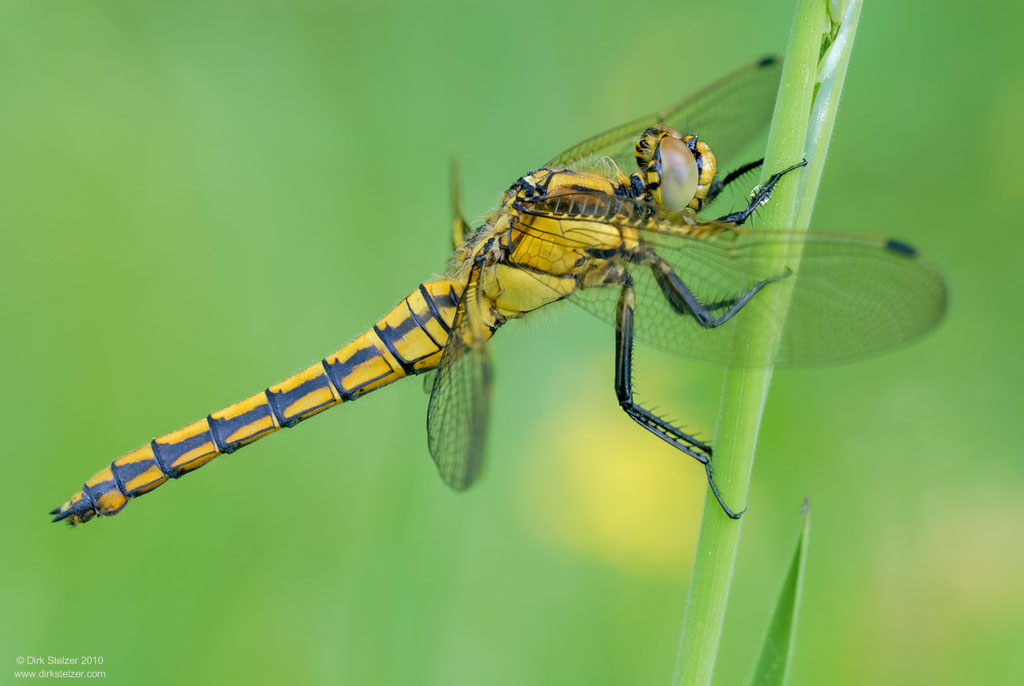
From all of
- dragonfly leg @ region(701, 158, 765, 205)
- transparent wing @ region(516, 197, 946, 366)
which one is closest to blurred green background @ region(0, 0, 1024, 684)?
dragonfly leg @ region(701, 158, 765, 205)

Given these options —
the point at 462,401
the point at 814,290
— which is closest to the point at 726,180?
the point at 814,290

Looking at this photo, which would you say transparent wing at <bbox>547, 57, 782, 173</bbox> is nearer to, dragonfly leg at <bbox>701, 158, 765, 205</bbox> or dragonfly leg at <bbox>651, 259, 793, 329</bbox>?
dragonfly leg at <bbox>701, 158, 765, 205</bbox>

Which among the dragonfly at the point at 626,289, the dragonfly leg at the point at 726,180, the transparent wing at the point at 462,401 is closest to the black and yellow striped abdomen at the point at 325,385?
the dragonfly at the point at 626,289

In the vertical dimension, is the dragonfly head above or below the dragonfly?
above

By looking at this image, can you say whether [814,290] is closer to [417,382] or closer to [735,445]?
[735,445]

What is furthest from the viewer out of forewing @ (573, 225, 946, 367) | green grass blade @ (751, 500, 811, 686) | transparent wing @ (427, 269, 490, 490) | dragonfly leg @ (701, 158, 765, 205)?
dragonfly leg @ (701, 158, 765, 205)

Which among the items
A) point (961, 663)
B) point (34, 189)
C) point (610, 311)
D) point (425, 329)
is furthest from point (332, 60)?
point (961, 663)
